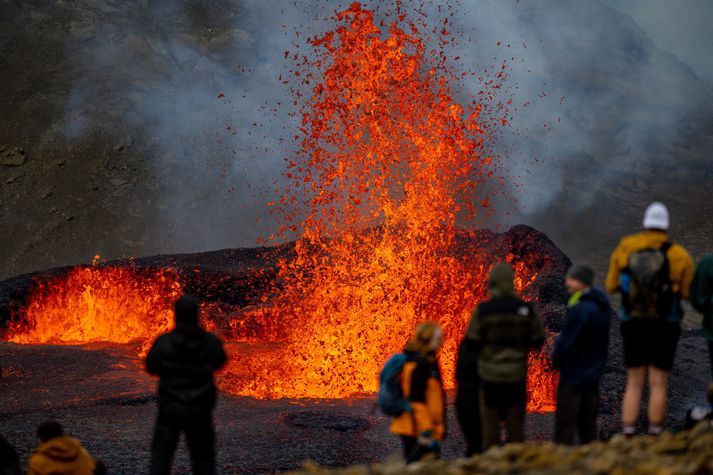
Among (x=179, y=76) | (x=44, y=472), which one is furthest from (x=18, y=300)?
(x=179, y=76)

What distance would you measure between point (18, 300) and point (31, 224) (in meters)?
19.3

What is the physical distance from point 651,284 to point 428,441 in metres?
2.11

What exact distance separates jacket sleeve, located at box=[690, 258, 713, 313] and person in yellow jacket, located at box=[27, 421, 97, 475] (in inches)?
190

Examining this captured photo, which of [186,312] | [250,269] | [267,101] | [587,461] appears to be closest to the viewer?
[587,461]

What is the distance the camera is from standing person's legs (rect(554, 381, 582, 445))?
609cm

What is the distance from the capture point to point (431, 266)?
19.1 m

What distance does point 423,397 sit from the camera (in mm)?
5699

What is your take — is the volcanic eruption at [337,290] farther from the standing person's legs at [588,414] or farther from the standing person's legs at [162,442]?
the standing person's legs at [588,414]

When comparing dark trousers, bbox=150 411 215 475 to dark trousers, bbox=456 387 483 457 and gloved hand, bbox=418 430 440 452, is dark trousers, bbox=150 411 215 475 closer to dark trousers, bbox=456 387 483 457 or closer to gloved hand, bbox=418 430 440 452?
gloved hand, bbox=418 430 440 452

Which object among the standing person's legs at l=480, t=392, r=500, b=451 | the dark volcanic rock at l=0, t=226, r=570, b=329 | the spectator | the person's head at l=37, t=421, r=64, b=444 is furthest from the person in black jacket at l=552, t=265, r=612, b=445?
the dark volcanic rock at l=0, t=226, r=570, b=329

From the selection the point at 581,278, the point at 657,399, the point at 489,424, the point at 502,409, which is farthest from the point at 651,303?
the point at 489,424

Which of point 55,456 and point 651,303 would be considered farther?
point 651,303

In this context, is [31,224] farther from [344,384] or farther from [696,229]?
[696,229]

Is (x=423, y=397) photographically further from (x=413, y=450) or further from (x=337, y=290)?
(x=337, y=290)
